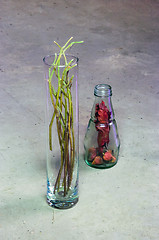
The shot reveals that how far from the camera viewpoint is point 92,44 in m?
3.28

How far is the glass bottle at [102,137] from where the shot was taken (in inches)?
73.9

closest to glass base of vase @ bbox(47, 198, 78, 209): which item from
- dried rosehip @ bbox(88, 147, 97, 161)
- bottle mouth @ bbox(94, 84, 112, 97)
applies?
dried rosehip @ bbox(88, 147, 97, 161)

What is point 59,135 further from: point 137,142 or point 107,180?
point 137,142

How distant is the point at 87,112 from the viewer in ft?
7.93

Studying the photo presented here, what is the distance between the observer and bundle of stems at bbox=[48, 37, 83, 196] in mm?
1546

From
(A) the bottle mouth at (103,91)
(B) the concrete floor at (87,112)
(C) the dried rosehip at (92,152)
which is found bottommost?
(B) the concrete floor at (87,112)

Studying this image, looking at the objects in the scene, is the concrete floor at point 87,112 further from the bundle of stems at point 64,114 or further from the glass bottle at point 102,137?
the bundle of stems at point 64,114

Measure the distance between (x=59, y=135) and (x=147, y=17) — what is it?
251 cm

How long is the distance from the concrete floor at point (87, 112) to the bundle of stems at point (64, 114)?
0.17 m

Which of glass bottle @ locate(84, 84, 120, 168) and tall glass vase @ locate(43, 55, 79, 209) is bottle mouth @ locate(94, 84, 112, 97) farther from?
tall glass vase @ locate(43, 55, 79, 209)

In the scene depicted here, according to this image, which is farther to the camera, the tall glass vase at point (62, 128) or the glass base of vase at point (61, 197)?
the glass base of vase at point (61, 197)

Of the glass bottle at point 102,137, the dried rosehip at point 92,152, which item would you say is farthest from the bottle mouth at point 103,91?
the dried rosehip at point 92,152

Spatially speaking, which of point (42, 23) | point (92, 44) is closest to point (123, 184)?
point (92, 44)

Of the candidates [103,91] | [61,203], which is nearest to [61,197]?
[61,203]
